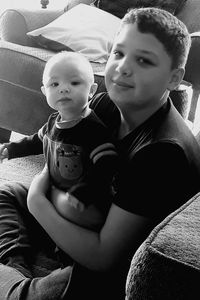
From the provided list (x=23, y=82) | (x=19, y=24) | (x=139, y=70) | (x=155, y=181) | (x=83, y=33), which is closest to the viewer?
(x=155, y=181)

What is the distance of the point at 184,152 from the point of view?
33.3 inches

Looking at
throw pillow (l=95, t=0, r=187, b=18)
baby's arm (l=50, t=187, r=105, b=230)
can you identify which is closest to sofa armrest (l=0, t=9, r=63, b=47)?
throw pillow (l=95, t=0, r=187, b=18)

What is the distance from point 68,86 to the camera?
111 cm

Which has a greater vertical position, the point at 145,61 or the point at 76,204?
the point at 145,61

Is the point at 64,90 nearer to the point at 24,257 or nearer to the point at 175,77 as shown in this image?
the point at 175,77

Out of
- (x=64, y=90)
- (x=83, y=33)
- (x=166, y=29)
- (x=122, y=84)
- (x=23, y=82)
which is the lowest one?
(x=23, y=82)

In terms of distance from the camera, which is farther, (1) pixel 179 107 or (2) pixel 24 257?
(1) pixel 179 107

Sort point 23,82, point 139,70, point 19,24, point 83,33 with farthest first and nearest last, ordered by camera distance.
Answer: point 19,24
point 83,33
point 23,82
point 139,70

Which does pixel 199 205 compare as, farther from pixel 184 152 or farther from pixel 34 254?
pixel 34 254

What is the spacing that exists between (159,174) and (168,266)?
0.34 metres

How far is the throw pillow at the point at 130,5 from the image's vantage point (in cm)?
235

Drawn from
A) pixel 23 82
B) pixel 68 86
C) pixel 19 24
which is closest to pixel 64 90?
pixel 68 86

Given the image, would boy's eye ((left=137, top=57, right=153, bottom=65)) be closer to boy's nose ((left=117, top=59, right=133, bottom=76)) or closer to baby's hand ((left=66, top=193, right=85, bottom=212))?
boy's nose ((left=117, top=59, right=133, bottom=76))

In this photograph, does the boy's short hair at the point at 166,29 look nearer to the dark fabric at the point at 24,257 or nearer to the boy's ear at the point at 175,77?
the boy's ear at the point at 175,77
